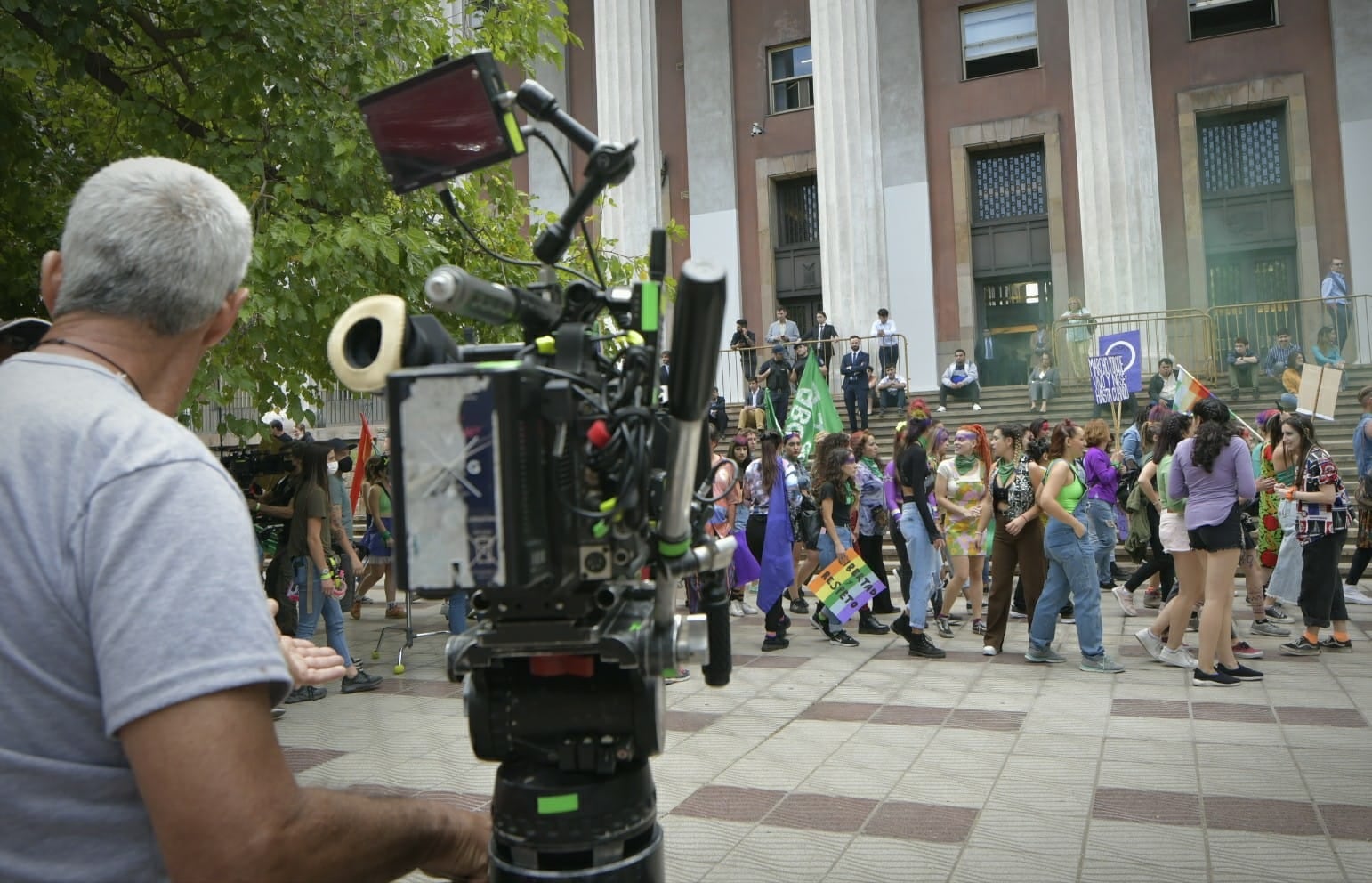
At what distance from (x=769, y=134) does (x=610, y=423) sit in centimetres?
2527

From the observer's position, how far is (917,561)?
9.62 meters

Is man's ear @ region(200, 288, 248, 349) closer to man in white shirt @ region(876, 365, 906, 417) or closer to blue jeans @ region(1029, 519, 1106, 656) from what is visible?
blue jeans @ region(1029, 519, 1106, 656)

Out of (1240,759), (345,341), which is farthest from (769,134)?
(345,341)

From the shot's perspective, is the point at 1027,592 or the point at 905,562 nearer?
the point at 1027,592

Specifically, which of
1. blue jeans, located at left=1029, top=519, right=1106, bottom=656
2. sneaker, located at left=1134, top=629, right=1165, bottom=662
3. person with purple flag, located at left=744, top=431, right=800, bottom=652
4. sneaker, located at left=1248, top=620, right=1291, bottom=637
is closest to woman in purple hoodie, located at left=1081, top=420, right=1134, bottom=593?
sneaker, located at left=1134, top=629, right=1165, bottom=662

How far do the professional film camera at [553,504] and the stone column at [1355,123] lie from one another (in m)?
23.2

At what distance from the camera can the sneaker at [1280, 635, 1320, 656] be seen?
8.71 m

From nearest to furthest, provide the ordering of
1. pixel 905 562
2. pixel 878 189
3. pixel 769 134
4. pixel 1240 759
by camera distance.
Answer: pixel 1240 759 → pixel 905 562 → pixel 878 189 → pixel 769 134

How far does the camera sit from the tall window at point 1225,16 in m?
22.7

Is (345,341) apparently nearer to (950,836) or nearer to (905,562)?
(950,836)

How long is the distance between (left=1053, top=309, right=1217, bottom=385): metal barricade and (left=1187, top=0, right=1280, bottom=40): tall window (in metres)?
6.84

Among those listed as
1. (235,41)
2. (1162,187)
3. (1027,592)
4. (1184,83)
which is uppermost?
(1184,83)

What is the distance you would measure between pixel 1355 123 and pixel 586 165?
24.0 meters

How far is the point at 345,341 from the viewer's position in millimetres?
1865
